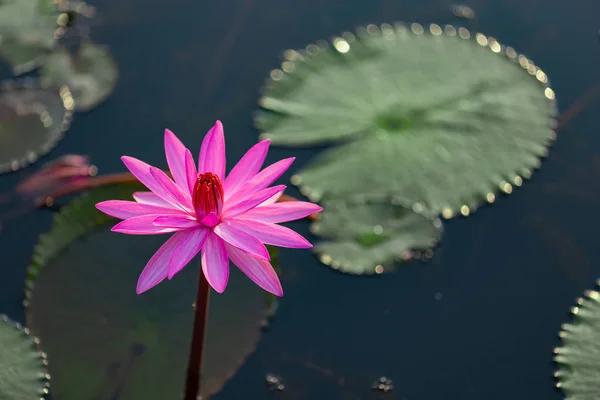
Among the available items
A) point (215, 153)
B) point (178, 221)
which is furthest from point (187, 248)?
point (215, 153)

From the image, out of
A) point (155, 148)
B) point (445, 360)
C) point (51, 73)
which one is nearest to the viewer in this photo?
point (445, 360)

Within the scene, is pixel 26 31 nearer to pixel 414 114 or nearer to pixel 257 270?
pixel 414 114

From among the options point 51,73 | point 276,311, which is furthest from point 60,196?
point 276,311

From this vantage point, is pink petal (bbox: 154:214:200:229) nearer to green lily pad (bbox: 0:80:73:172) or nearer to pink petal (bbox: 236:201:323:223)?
pink petal (bbox: 236:201:323:223)

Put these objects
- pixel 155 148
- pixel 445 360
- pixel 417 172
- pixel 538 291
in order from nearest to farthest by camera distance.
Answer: pixel 445 360 < pixel 538 291 < pixel 417 172 < pixel 155 148

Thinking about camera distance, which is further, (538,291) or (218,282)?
(538,291)

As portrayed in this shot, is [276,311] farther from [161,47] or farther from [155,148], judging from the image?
[161,47]
